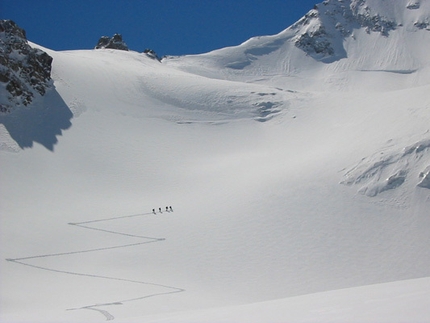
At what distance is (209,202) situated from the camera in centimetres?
2772

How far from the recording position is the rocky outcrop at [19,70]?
3653 centimetres

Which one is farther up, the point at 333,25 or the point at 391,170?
the point at 333,25

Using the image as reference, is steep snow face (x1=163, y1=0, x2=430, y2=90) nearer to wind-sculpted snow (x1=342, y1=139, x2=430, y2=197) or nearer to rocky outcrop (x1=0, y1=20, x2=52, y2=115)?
rocky outcrop (x1=0, y1=20, x2=52, y2=115)

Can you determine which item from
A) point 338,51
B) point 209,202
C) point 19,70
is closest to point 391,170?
point 209,202

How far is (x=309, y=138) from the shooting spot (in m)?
36.6

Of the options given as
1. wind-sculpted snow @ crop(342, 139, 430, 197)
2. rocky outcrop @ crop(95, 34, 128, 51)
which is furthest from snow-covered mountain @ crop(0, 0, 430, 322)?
rocky outcrop @ crop(95, 34, 128, 51)

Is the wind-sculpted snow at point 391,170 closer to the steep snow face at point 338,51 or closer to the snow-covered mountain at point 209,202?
the snow-covered mountain at point 209,202

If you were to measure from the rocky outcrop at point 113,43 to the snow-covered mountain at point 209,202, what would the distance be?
101 ft

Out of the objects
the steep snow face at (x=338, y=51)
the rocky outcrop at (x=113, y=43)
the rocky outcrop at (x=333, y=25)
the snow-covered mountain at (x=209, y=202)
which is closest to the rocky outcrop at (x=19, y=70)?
the snow-covered mountain at (x=209, y=202)

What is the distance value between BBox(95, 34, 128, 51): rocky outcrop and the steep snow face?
9.09 m

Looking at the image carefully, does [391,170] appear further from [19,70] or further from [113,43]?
[113,43]

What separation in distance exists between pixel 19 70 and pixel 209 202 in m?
23.2

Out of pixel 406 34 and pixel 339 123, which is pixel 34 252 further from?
pixel 406 34

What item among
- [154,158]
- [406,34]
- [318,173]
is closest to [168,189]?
[154,158]
